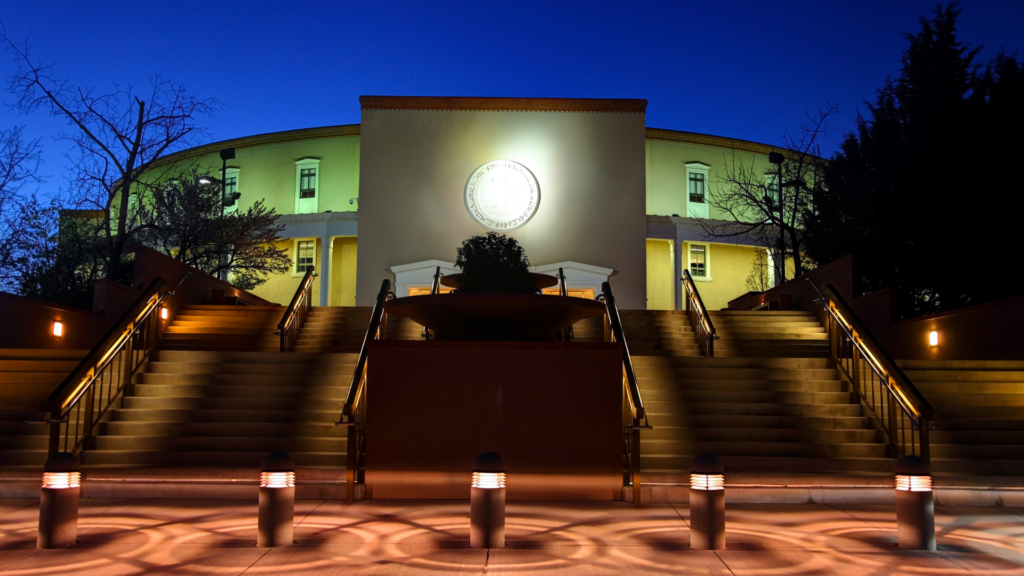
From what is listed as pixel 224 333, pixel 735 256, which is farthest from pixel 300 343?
pixel 735 256

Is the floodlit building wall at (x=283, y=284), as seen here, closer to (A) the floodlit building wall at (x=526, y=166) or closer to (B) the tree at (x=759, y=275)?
(A) the floodlit building wall at (x=526, y=166)

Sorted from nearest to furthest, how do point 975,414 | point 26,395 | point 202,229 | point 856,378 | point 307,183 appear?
point 975,414 < point 26,395 < point 856,378 < point 202,229 < point 307,183

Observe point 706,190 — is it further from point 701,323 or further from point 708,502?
point 708,502

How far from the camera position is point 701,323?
50.3 feet

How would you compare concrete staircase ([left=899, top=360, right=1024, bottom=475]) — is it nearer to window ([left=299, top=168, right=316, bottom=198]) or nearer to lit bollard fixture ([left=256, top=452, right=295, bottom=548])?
lit bollard fixture ([left=256, top=452, right=295, bottom=548])

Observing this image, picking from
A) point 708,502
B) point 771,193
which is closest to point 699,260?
point 771,193

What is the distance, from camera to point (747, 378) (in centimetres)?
1194

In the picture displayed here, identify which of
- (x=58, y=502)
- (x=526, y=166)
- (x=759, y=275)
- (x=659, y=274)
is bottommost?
(x=58, y=502)

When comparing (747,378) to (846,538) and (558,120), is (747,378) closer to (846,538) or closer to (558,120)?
(846,538)

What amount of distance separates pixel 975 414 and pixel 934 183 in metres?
13.8

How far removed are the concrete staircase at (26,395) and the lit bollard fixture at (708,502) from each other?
7.42 m

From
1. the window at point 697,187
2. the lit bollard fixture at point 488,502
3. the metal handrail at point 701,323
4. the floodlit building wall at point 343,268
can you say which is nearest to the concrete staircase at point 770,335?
the metal handrail at point 701,323

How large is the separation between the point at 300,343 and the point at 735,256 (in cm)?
2260

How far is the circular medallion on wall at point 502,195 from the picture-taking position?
23688 millimetres
